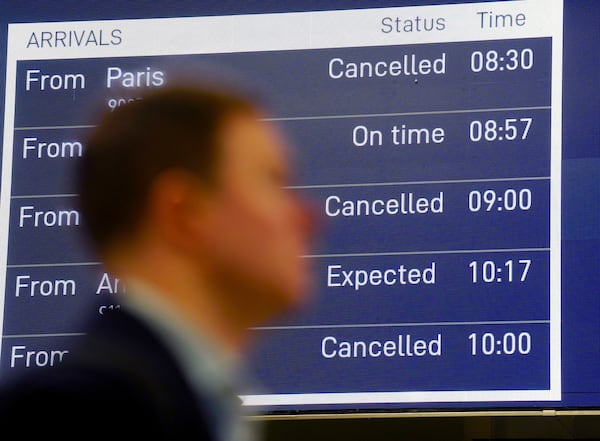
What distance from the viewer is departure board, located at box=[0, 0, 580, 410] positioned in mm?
4746

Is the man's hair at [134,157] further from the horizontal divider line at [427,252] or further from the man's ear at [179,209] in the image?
the horizontal divider line at [427,252]

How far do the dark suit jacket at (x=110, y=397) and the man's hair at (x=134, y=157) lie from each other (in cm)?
12

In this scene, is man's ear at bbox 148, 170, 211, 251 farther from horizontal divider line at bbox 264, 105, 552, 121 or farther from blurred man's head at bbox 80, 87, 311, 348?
horizontal divider line at bbox 264, 105, 552, 121

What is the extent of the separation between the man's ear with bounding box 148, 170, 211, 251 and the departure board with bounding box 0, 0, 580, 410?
10.2 ft

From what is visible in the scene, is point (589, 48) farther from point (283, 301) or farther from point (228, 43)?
point (283, 301)

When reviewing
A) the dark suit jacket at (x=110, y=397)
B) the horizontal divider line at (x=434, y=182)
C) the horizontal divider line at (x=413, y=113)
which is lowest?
the dark suit jacket at (x=110, y=397)

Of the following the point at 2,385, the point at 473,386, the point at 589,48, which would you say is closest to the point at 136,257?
the point at 2,385

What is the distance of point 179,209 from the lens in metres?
1.60

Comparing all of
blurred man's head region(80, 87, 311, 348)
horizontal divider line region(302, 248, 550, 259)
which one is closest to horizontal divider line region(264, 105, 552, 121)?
horizontal divider line region(302, 248, 550, 259)

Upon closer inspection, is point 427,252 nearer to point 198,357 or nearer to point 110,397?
point 198,357

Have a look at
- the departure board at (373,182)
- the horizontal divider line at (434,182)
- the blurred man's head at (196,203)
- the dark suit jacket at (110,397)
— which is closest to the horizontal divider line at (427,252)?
the departure board at (373,182)

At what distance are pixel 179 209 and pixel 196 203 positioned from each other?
22 mm

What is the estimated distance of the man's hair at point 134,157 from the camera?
159cm

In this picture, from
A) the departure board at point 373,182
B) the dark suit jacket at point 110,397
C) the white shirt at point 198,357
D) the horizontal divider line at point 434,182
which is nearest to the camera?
the dark suit jacket at point 110,397
